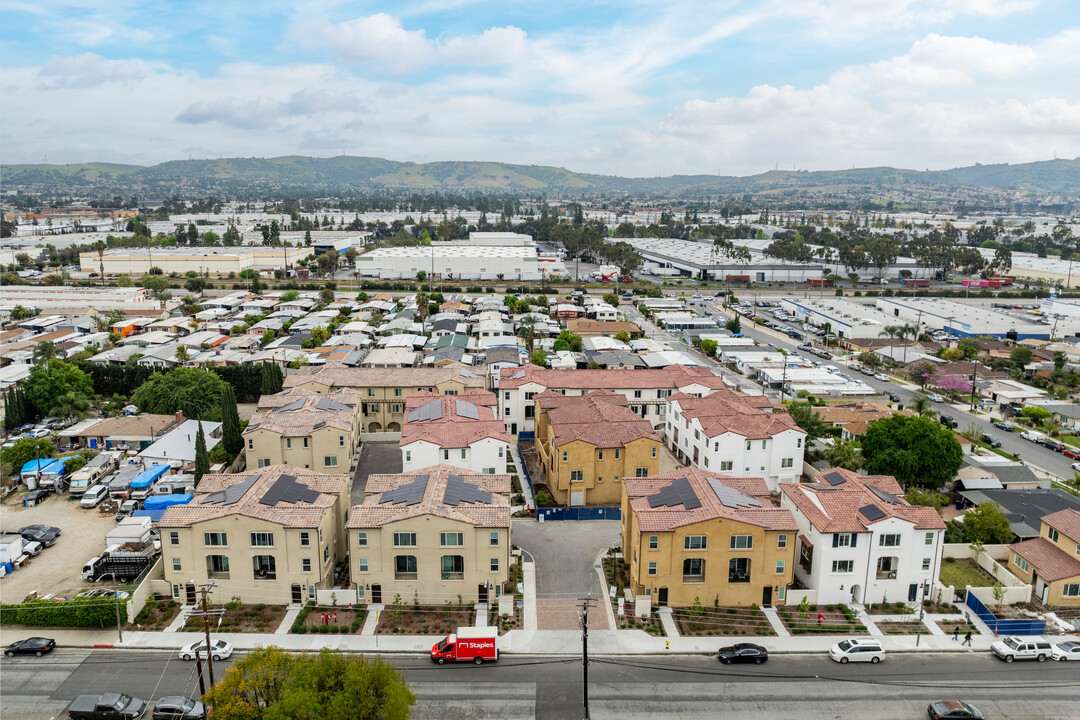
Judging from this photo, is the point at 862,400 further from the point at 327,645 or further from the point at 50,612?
the point at 50,612

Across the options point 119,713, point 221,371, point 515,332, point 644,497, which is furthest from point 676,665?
point 515,332

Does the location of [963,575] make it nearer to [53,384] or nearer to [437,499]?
[437,499]

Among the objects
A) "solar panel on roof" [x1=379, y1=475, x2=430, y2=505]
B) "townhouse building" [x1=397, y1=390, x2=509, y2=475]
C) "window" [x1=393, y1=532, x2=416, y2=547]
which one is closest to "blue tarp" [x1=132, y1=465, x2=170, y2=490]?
"townhouse building" [x1=397, y1=390, x2=509, y2=475]

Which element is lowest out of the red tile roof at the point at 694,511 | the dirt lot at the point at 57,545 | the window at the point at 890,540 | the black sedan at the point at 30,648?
the dirt lot at the point at 57,545

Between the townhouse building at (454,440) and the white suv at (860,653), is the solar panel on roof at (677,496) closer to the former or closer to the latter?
the white suv at (860,653)

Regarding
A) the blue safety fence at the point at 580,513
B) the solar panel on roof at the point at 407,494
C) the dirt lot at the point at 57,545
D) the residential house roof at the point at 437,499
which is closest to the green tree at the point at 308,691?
the residential house roof at the point at 437,499
